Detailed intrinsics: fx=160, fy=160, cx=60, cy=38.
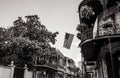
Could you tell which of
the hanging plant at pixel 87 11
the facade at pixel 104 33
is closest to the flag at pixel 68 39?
the facade at pixel 104 33

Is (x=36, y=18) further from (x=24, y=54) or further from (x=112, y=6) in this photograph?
(x=112, y=6)

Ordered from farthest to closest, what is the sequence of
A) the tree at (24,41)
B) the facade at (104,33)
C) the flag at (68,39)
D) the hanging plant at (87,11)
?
the tree at (24,41)
the hanging plant at (87,11)
the flag at (68,39)
the facade at (104,33)

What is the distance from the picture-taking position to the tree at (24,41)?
909 inches

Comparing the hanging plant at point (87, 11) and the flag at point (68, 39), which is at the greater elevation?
the hanging plant at point (87, 11)

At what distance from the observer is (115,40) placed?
10.4 meters

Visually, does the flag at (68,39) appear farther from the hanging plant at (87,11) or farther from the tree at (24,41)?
the tree at (24,41)

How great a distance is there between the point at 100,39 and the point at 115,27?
51.4 inches

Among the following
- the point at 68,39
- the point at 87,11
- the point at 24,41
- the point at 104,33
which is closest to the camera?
the point at 104,33

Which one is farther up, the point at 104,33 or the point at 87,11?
the point at 87,11

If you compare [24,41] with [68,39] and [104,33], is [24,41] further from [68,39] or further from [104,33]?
[104,33]

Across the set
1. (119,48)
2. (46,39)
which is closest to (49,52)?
(46,39)

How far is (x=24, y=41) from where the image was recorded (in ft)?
73.9

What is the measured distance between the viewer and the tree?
2308cm

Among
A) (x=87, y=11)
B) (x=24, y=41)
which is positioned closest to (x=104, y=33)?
(x=87, y=11)
